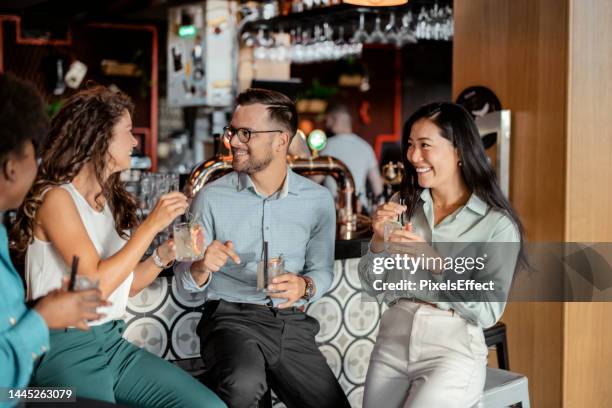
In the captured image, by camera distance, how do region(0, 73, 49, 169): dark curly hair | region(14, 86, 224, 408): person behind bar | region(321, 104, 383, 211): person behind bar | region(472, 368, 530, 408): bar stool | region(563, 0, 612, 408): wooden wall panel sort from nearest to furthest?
region(0, 73, 49, 169): dark curly hair, region(14, 86, 224, 408): person behind bar, region(472, 368, 530, 408): bar stool, region(563, 0, 612, 408): wooden wall panel, region(321, 104, 383, 211): person behind bar

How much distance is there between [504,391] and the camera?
103 inches

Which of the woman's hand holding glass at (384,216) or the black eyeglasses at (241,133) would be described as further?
the black eyeglasses at (241,133)

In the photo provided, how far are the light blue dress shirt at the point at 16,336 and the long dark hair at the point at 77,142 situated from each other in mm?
429

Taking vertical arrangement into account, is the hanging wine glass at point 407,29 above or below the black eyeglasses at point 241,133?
above

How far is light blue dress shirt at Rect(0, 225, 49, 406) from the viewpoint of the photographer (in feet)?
5.71

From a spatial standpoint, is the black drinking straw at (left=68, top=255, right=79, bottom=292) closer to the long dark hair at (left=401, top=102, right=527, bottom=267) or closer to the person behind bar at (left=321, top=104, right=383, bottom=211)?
the long dark hair at (left=401, top=102, right=527, bottom=267)

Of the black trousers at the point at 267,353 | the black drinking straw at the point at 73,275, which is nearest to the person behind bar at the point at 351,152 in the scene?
the black trousers at the point at 267,353

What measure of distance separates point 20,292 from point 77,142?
609mm

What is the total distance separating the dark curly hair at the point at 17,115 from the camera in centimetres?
171

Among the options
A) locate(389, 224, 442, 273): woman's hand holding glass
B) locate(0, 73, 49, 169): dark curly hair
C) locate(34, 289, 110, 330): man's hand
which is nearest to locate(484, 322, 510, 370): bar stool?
locate(389, 224, 442, 273): woman's hand holding glass

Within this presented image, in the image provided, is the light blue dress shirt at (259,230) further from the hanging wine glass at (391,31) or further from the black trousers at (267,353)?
the hanging wine glass at (391,31)

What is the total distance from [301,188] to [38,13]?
551 centimetres

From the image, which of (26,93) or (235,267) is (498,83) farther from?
(26,93)

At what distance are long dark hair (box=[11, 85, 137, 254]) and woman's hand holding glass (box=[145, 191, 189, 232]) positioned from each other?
0.75ft
